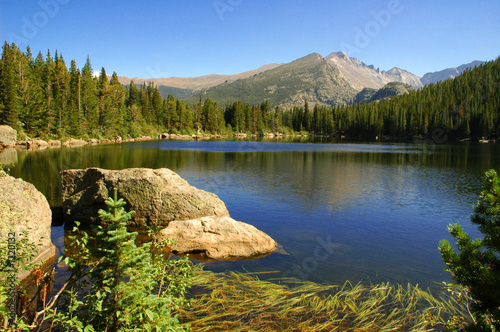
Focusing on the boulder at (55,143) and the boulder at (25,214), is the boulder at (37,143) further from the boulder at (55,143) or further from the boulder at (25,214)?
the boulder at (25,214)

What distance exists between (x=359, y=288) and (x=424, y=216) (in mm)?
10571

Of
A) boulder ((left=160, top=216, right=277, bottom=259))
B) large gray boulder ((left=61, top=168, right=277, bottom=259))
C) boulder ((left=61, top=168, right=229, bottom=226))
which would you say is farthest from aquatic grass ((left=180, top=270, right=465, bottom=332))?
boulder ((left=61, top=168, right=229, bottom=226))

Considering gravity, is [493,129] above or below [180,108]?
below

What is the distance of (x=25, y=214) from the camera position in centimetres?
930

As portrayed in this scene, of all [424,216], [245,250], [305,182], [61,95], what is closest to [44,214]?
[245,250]

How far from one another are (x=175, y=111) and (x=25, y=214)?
11649cm

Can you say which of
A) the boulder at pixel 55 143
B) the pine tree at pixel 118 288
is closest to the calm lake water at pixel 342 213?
the pine tree at pixel 118 288

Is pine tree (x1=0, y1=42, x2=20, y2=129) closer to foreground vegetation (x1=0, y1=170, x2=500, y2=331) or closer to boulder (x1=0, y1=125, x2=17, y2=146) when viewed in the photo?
boulder (x1=0, y1=125, x2=17, y2=146)

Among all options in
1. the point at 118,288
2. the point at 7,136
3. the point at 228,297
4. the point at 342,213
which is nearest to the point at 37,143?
the point at 7,136

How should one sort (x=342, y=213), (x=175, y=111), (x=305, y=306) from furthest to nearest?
(x=175, y=111) < (x=342, y=213) < (x=305, y=306)

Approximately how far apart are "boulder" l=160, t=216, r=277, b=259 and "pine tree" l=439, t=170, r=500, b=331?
7.78 meters

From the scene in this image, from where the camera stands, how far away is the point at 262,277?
30.6 feet

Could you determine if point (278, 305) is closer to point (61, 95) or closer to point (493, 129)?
point (61, 95)

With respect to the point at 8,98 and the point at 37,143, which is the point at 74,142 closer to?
the point at 37,143
